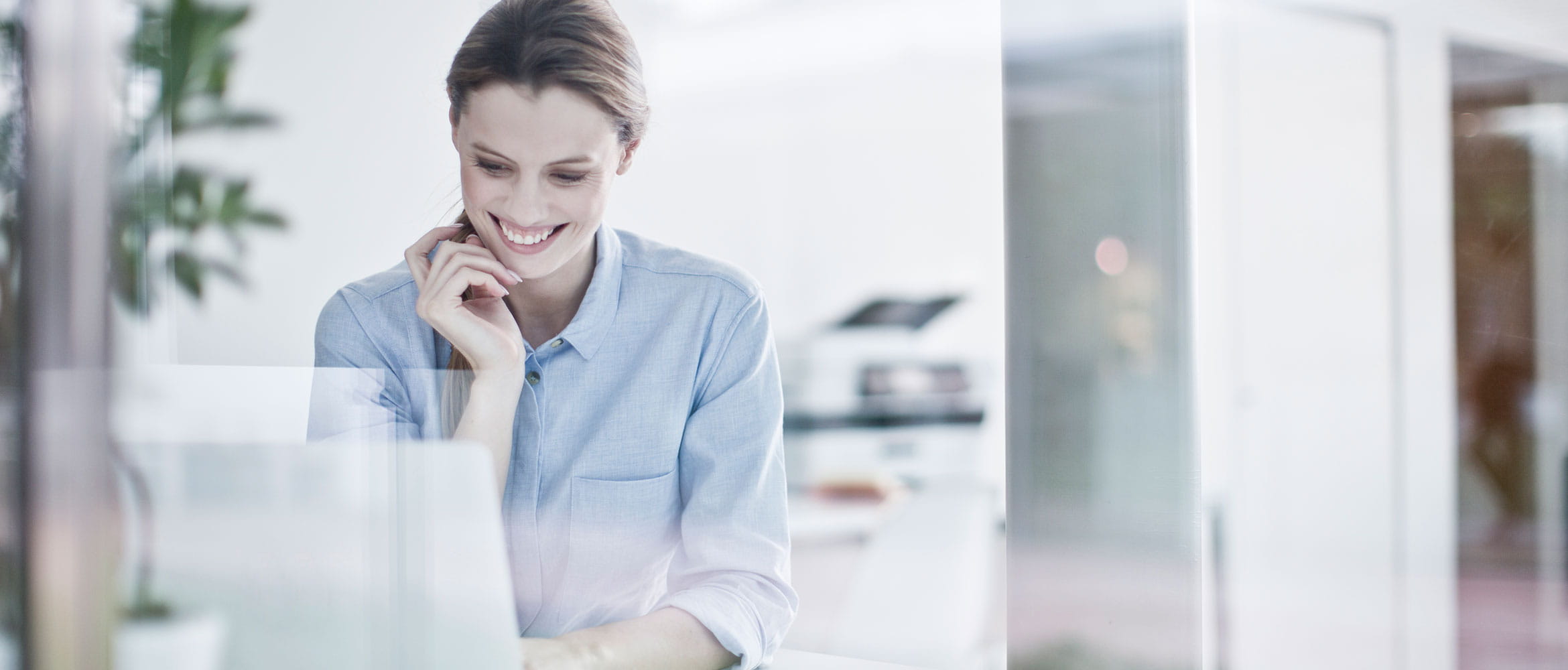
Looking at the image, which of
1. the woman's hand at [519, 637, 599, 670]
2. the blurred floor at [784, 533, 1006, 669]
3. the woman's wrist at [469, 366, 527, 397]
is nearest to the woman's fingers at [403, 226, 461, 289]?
the woman's wrist at [469, 366, 527, 397]

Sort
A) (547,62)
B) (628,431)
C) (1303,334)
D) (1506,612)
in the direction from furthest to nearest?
(1303,334) < (1506,612) < (628,431) < (547,62)

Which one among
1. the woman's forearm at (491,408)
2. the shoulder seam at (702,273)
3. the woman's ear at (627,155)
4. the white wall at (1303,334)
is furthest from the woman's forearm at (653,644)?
the white wall at (1303,334)

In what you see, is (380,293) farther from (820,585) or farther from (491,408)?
(820,585)

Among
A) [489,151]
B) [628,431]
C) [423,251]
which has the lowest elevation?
[628,431]

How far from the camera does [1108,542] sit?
1221mm

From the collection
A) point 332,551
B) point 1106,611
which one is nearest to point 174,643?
point 332,551

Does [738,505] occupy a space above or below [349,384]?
below

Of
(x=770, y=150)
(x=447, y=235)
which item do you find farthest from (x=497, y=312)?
(x=770, y=150)

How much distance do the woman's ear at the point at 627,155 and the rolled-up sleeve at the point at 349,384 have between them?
33cm

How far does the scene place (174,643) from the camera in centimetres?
116

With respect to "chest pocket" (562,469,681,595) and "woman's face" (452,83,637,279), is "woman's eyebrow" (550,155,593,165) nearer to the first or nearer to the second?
"woman's face" (452,83,637,279)

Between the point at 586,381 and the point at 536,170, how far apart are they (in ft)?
0.78

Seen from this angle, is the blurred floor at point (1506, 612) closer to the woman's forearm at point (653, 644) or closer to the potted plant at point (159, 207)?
the woman's forearm at point (653, 644)

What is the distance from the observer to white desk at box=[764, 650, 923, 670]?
3.79 ft
